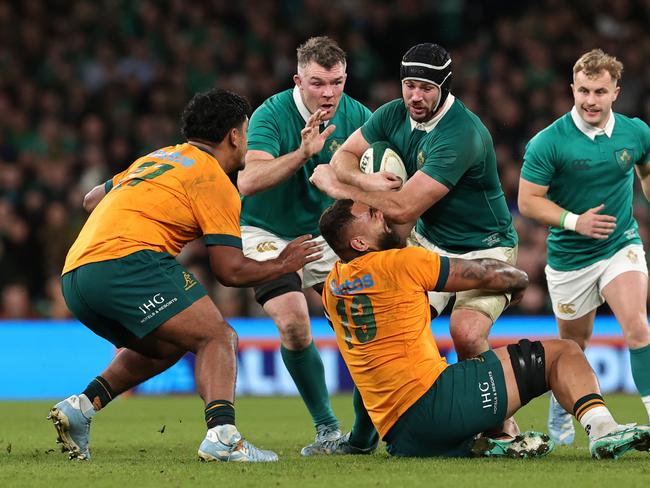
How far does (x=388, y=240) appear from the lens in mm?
6469

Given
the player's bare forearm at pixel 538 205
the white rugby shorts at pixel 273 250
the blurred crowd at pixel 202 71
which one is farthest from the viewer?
the blurred crowd at pixel 202 71

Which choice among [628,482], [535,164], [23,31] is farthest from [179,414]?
[23,31]

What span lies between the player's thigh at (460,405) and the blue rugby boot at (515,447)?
14 centimetres

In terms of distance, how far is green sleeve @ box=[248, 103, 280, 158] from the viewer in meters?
8.12

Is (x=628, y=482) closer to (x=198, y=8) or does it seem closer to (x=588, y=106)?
(x=588, y=106)

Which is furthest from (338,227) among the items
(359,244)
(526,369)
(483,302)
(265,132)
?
(265,132)

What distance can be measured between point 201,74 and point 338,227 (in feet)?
35.9

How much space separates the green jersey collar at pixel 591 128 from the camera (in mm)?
8125

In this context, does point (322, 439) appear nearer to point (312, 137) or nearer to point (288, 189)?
point (288, 189)

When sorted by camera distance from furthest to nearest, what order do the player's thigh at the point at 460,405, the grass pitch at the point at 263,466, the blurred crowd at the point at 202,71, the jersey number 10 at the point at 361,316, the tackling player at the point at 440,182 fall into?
1. the blurred crowd at the point at 202,71
2. the tackling player at the point at 440,182
3. the jersey number 10 at the point at 361,316
4. the player's thigh at the point at 460,405
5. the grass pitch at the point at 263,466

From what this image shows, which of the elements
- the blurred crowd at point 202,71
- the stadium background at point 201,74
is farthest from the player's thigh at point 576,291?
the blurred crowd at point 202,71

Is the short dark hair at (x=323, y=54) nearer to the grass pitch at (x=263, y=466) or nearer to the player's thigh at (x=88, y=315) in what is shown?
the player's thigh at (x=88, y=315)

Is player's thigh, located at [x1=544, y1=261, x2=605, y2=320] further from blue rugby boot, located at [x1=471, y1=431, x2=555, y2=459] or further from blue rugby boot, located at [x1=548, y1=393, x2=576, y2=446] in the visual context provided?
blue rugby boot, located at [x1=471, y1=431, x2=555, y2=459]

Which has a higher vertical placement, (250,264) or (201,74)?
(201,74)
